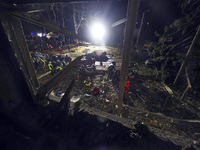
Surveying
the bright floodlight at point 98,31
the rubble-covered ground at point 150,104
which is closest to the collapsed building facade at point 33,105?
Result: the rubble-covered ground at point 150,104

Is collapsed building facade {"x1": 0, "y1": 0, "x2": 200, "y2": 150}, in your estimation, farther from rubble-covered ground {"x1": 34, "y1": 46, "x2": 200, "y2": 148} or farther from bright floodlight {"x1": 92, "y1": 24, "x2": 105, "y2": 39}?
bright floodlight {"x1": 92, "y1": 24, "x2": 105, "y2": 39}

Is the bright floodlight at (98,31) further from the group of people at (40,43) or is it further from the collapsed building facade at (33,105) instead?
the collapsed building facade at (33,105)

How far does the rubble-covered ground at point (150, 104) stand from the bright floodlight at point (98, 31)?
56.6 ft

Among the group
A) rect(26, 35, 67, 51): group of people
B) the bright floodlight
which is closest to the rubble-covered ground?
rect(26, 35, 67, 51): group of people

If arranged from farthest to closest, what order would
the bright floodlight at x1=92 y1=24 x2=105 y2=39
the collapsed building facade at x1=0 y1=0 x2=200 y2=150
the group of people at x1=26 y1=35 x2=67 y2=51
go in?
the bright floodlight at x1=92 y1=24 x2=105 y2=39
the group of people at x1=26 y1=35 x2=67 y2=51
the collapsed building facade at x1=0 y1=0 x2=200 y2=150

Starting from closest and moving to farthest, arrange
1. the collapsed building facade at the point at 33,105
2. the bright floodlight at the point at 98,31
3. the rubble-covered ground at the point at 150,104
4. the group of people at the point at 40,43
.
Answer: the collapsed building facade at the point at 33,105 < the rubble-covered ground at the point at 150,104 < the group of people at the point at 40,43 < the bright floodlight at the point at 98,31

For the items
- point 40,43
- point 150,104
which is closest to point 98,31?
point 40,43

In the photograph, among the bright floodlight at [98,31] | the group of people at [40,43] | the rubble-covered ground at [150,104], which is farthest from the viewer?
the bright floodlight at [98,31]

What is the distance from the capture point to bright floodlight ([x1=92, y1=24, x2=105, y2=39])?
21250 millimetres

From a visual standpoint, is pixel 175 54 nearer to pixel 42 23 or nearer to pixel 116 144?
pixel 116 144

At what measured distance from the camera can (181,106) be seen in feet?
15.7

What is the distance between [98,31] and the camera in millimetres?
21891

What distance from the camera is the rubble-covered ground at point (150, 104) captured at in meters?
3.82

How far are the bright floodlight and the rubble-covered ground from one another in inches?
679
